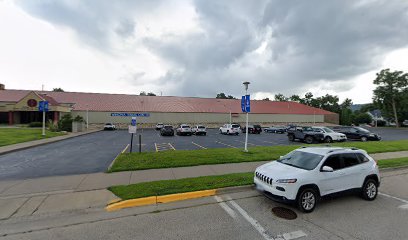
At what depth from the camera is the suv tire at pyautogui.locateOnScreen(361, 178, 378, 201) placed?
20.8ft

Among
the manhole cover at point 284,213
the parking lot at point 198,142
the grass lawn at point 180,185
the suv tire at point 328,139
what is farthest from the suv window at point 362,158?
the suv tire at point 328,139

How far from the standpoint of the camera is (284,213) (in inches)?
213

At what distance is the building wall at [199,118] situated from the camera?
45.4m

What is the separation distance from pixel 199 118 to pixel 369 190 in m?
46.1

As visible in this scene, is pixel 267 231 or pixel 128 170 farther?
pixel 128 170

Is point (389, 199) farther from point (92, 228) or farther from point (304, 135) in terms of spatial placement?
point (304, 135)

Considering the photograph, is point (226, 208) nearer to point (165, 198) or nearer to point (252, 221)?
point (252, 221)

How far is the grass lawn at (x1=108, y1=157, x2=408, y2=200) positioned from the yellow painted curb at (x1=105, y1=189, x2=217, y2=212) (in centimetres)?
17

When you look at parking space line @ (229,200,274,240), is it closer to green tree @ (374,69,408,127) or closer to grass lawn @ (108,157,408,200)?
grass lawn @ (108,157,408,200)

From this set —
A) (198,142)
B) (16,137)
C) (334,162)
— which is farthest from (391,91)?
(16,137)

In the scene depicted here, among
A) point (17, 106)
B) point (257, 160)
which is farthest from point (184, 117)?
point (257, 160)

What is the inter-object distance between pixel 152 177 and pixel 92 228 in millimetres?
3389

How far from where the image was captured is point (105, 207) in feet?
18.4

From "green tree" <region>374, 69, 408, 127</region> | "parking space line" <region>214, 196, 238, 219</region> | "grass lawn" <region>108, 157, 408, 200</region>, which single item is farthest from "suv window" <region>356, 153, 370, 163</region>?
"green tree" <region>374, 69, 408, 127</region>
